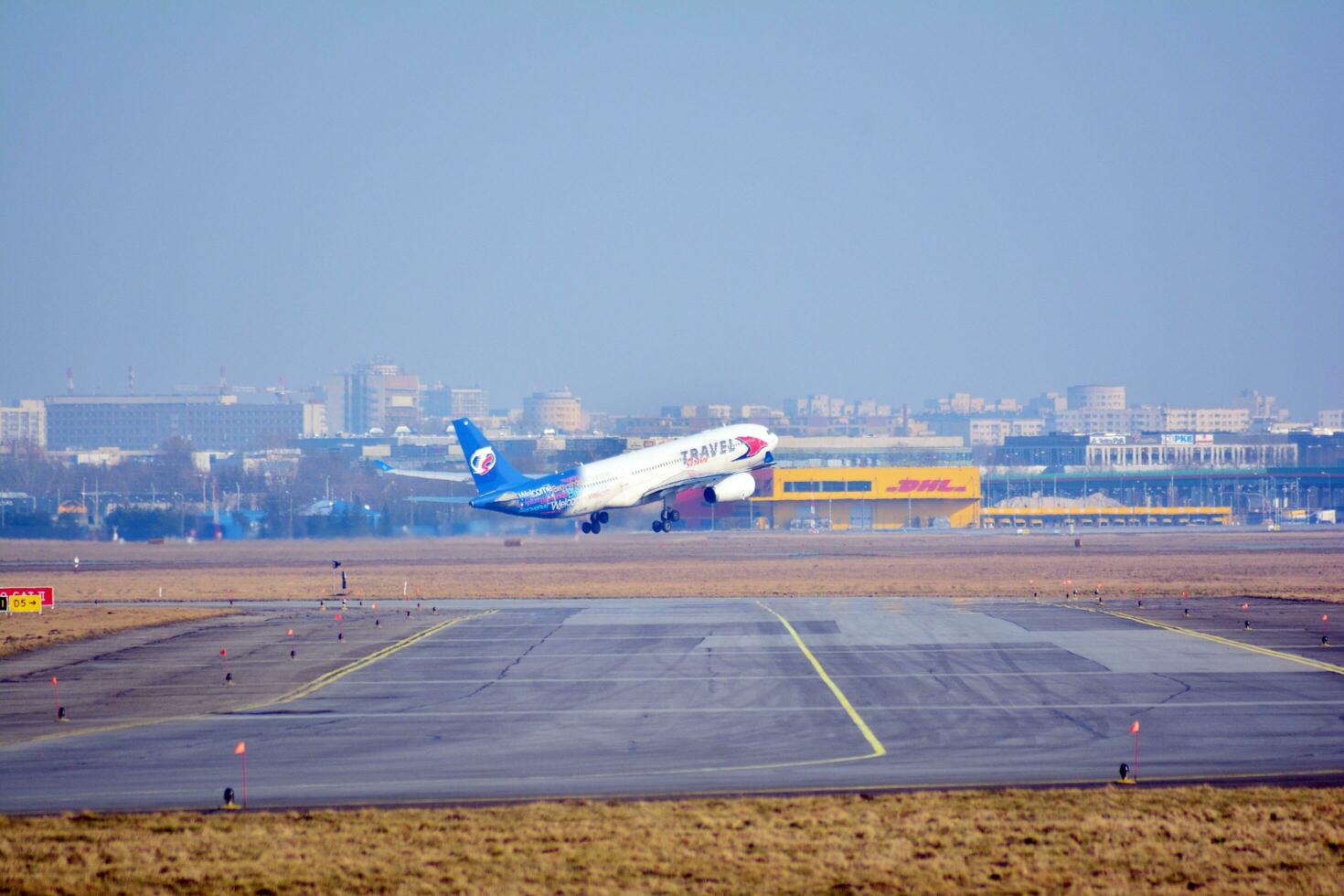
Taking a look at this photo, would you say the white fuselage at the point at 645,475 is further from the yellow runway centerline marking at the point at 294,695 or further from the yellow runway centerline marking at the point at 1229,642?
the yellow runway centerline marking at the point at 1229,642

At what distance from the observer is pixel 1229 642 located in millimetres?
47281

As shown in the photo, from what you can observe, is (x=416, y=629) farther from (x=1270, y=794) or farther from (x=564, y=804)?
(x=1270, y=794)

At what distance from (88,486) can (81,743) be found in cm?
16653

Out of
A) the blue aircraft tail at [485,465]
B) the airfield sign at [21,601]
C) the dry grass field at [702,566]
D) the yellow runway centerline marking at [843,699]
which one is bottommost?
the dry grass field at [702,566]

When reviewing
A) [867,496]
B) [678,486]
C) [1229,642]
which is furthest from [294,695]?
[867,496]

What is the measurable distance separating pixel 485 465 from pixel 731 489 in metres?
15.8

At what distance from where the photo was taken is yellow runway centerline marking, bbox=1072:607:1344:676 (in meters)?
41.2

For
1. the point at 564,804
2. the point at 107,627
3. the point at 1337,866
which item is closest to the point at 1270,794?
the point at 1337,866

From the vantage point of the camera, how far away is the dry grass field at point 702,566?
243 feet

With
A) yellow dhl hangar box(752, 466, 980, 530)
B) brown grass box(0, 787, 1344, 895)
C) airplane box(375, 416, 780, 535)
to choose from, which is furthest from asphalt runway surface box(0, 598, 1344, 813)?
yellow dhl hangar box(752, 466, 980, 530)

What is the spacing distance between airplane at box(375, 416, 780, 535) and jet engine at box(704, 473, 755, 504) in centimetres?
4

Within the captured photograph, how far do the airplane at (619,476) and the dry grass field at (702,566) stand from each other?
14.3ft

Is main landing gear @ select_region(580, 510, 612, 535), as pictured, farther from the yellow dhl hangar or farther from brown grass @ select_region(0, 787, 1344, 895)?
the yellow dhl hangar

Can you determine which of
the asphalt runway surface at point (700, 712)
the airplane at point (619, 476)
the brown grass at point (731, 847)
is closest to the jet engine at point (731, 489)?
the airplane at point (619, 476)
